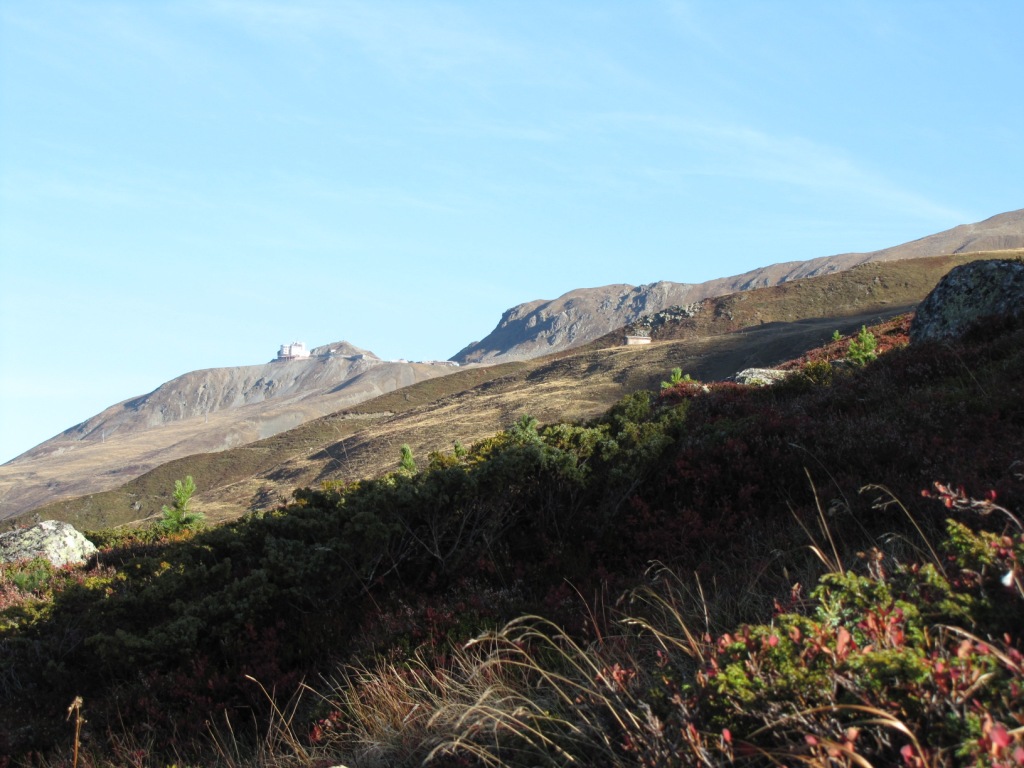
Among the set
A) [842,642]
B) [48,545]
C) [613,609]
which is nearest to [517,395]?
[48,545]

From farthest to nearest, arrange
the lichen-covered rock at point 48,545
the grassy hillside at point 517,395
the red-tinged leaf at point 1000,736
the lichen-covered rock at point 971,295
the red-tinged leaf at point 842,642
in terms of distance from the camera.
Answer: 1. the grassy hillside at point 517,395
2. the lichen-covered rock at point 971,295
3. the lichen-covered rock at point 48,545
4. the red-tinged leaf at point 842,642
5. the red-tinged leaf at point 1000,736

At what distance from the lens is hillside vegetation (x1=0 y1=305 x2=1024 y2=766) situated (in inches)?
107

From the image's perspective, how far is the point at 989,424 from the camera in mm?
6602

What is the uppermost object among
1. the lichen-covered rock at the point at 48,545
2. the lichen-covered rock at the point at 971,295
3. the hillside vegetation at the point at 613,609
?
the lichen-covered rock at the point at 971,295

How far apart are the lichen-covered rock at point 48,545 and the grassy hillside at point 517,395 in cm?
2090

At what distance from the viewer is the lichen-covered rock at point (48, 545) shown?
40.9 feet

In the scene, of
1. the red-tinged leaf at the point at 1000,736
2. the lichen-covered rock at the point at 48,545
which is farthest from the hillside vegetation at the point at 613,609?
the lichen-covered rock at the point at 48,545

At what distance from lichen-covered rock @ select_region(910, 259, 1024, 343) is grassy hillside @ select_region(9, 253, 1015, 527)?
922 inches

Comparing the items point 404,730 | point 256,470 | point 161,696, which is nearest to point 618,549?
point 404,730

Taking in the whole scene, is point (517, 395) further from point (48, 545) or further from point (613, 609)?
point (613, 609)

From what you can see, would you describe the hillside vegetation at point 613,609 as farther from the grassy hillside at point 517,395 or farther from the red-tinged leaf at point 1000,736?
the grassy hillside at point 517,395

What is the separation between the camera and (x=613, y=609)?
15.2ft

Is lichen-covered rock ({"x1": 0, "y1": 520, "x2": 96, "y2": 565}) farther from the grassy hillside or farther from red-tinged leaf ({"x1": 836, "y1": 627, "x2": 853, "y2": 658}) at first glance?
the grassy hillside

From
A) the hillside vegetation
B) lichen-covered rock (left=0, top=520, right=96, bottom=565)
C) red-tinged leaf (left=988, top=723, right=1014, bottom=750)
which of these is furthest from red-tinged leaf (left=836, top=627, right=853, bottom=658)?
lichen-covered rock (left=0, top=520, right=96, bottom=565)
